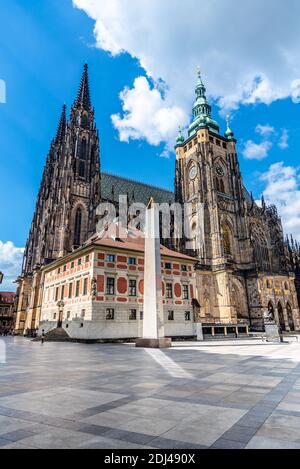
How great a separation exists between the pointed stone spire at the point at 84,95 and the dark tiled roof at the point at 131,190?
14.4m

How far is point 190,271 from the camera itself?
31266 millimetres

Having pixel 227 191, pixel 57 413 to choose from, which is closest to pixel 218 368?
pixel 57 413

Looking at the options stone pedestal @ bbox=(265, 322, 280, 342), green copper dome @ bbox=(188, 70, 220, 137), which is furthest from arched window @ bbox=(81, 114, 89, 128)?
stone pedestal @ bbox=(265, 322, 280, 342)

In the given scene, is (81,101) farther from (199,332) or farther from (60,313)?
(199,332)

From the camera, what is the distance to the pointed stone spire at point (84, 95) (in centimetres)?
5766

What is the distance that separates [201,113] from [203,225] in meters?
28.3

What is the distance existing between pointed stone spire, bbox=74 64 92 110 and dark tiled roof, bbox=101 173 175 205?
47.4 feet

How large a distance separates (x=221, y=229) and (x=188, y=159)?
18184mm

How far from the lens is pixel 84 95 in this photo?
Answer: 59.4m

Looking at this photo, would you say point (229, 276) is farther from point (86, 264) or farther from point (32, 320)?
point (32, 320)

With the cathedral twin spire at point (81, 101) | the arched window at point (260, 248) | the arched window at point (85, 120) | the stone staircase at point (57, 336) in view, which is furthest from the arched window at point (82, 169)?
the arched window at point (260, 248)

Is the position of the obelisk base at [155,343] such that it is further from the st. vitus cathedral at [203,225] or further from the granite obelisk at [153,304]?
the st. vitus cathedral at [203,225]

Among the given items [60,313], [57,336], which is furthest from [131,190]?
[57,336]

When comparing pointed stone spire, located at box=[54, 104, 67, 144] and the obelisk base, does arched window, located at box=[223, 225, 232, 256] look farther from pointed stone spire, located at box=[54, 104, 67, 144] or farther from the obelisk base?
pointed stone spire, located at box=[54, 104, 67, 144]
